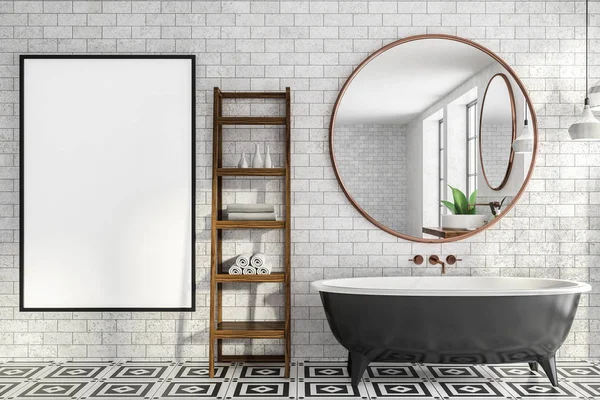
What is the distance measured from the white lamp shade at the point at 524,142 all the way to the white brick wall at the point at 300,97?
0.11m

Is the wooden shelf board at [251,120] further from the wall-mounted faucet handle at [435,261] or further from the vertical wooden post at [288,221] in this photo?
the wall-mounted faucet handle at [435,261]

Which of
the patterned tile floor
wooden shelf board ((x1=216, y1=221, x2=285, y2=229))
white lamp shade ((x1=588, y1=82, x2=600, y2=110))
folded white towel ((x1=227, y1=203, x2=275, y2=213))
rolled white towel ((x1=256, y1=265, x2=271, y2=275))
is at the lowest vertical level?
the patterned tile floor

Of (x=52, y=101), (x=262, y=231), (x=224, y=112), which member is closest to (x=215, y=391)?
(x=262, y=231)

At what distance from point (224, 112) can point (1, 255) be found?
189cm

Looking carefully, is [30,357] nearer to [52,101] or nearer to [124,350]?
[124,350]

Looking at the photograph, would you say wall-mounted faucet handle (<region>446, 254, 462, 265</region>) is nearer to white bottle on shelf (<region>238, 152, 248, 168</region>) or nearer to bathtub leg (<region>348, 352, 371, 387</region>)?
bathtub leg (<region>348, 352, 371, 387</region>)

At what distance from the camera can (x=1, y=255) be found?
4004mm

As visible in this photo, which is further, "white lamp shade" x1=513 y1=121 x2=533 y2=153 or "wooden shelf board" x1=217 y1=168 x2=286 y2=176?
"white lamp shade" x1=513 y1=121 x2=533 y2=153

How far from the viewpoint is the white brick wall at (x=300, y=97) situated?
399cm

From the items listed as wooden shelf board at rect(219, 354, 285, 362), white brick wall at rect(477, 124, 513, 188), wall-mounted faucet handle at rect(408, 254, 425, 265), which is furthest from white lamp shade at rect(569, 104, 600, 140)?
wooden shelf board at rect(219, 354, 285, 362)

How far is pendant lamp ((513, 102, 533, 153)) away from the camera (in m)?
3.96

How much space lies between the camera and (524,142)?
397 cm

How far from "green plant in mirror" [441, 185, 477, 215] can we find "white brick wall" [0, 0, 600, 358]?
22 centimetres

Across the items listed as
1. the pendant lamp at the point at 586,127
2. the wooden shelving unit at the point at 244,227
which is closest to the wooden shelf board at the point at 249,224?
the wooden shelving unit at the point at 244,227
